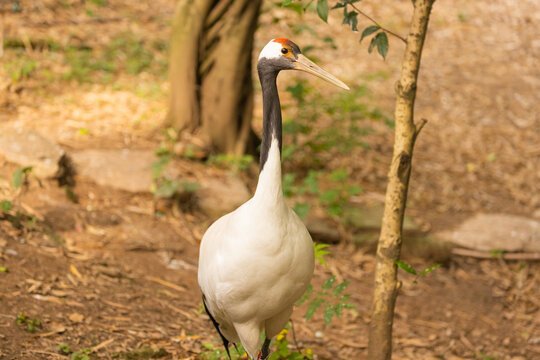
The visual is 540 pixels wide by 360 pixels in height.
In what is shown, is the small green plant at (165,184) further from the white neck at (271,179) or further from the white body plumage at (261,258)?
the white neck at (271,179)

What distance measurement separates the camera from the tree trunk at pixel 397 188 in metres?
2.75

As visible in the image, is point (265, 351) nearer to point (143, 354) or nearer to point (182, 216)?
point (143, 354)

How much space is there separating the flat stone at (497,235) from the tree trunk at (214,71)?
7.39 ft

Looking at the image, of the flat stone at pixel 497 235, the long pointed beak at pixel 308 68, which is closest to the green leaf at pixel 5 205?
the long pointed beak at pixel 308 68

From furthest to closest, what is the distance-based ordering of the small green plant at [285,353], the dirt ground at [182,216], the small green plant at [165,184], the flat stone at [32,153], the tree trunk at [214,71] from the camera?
the tree trunk at [214,71], the small green plant at [165,184], the flat stone at [32,153], the dirt ground at [182,216], the small green plant at [285,353]

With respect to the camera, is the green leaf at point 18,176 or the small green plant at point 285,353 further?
the green leaf at point 18,176

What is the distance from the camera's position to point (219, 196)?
5156mm

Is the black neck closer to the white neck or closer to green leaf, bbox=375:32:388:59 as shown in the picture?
the white neck

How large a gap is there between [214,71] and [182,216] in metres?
1.60

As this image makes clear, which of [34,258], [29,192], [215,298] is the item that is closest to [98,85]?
[29,192]

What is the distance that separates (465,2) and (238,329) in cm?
950

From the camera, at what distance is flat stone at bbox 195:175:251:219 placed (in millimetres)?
5094

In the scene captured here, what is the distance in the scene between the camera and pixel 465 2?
10648 mm

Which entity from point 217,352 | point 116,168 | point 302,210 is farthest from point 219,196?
point 217,352
